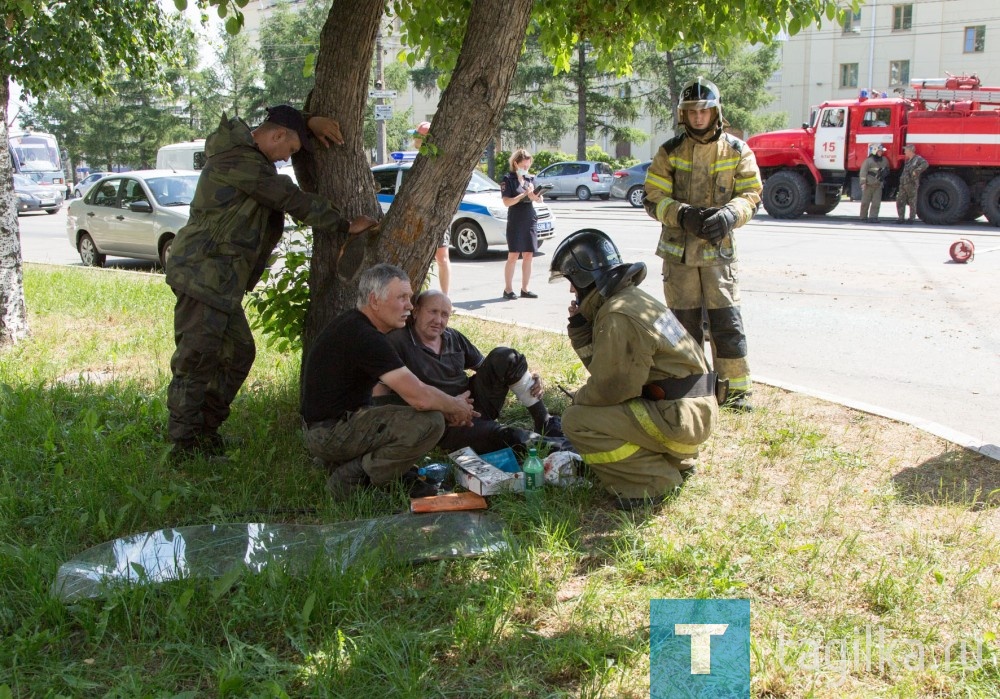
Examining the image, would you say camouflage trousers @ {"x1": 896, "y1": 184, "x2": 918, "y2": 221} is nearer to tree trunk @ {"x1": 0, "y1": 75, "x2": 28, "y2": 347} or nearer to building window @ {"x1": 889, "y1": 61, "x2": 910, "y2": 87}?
tree trunk @ {"x1": 0, "y1": 75, "x2": 28, "y2": 347}

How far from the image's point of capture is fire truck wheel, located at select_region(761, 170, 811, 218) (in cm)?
2072

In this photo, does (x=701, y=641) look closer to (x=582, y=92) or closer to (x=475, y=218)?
(x=475, y=218)

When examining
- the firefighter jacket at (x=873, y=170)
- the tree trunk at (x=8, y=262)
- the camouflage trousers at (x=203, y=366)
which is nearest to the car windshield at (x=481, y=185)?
the tree trunk at (x=8, y=262)

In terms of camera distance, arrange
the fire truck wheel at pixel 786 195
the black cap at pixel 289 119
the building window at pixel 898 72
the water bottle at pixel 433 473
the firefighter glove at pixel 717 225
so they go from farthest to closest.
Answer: the building window at pixel 898 72 < the fire truck wheel at pixel 786 195 < the firefighter glove at pixel 717 225 < the black cap at pixel 289 119 < the water bottle at pixel 433 473

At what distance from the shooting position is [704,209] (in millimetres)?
5832

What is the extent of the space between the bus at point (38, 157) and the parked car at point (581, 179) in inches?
751

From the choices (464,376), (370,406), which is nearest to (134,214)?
(464,376)

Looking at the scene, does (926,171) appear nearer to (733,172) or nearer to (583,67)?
(733,172)

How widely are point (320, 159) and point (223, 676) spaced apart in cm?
315

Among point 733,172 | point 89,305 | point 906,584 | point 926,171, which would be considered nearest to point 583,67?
point 926,171

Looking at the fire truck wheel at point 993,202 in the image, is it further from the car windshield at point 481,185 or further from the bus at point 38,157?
the bus at point 38,157

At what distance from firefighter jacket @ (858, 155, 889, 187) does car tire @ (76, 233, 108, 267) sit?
14.8m

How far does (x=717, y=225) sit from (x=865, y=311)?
180 inches

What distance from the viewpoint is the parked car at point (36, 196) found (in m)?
32.5
